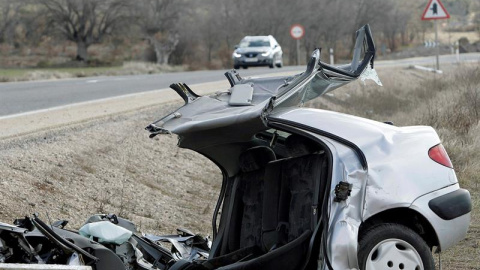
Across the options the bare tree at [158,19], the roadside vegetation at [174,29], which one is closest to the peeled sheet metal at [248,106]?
the roadside vegetation at [174,29]

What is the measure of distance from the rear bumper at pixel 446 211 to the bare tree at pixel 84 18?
66.2m

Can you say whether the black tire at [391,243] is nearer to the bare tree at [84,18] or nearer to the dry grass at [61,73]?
the dry grass at [61,73]

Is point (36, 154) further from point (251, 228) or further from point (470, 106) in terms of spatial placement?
point (470, 106)

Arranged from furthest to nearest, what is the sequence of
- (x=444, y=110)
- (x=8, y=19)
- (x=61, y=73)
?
(x=8, y=19)
(x=61, y=73)
(x=444, y=110)

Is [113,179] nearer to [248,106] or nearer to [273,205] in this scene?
[273,205]

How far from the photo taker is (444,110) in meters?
16.8

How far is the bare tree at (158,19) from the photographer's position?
70.9 metres

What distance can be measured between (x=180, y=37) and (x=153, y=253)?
209 ft

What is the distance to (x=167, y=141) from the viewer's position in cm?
1455

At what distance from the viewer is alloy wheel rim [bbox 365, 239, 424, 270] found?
540 centimetres

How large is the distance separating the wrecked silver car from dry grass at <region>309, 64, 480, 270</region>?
194 centimetres

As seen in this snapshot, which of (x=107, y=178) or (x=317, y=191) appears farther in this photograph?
(x=107, y=178)

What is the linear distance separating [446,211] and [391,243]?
1.40 ft

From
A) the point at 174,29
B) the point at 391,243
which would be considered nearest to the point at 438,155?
the point at 391,243
